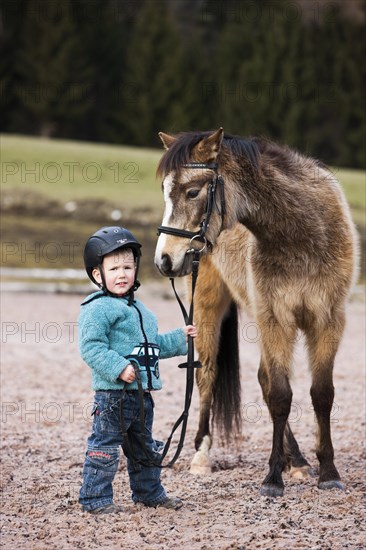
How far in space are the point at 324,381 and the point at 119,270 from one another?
1430 mm

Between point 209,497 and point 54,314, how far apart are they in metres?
8.12

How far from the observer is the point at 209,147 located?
186 inches

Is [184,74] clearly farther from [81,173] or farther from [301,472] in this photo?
[301,472]

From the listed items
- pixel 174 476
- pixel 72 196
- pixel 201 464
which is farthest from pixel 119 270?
pixel 72 196

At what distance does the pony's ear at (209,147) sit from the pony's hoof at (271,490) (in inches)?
69.3

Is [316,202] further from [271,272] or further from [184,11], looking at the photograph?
[184,11]

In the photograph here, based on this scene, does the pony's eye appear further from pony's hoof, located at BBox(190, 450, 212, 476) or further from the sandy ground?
pony's hoof, located at BBox(190, 450, 212, 476)

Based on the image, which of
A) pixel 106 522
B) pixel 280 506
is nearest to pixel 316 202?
pixel 280 506

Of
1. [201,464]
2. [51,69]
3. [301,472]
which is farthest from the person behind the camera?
[51,69]

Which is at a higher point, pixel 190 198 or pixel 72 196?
pixel 72 196

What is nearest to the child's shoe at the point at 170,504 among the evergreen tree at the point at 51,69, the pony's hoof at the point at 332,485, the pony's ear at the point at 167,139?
the pony's hoof at the point at 332,485

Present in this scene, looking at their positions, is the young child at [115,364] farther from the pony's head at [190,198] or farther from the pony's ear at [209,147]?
the pony's ear at [209,147]

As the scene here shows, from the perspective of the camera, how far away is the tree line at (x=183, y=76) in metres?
31.5

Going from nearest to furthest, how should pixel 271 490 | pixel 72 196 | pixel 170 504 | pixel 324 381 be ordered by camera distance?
pixel 170 504 → pixel 271 490 → pixel 324 381 → pixel 72 196
